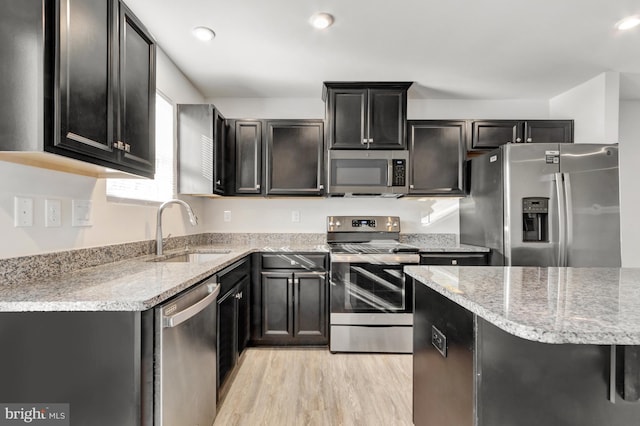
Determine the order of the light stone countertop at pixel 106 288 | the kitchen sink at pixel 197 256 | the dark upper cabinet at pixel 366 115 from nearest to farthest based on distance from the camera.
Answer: the light stone countertop at pixel 106 288 < the kitchen sink at pixel 197 256 < the dark upper cabinet at pixel 366 115

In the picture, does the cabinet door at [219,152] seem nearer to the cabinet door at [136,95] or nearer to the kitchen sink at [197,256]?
the kitchen sink at [197,256]

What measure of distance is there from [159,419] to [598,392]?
4.61 feet

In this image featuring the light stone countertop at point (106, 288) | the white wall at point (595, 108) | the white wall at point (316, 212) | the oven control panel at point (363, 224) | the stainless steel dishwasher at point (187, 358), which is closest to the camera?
the light stone countertop at point (106, 288)

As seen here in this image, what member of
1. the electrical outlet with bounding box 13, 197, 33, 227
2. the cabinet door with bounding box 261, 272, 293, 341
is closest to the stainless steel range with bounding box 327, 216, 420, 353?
the cabinet door with bounding box 261, 272, 293, 341

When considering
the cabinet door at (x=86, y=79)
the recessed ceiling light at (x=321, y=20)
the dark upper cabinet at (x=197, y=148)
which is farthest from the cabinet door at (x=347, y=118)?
the cabinet door at (x=86, y=79)

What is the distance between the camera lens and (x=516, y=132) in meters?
3.11

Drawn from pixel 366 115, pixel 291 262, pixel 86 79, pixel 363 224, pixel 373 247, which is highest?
pixel 366 115

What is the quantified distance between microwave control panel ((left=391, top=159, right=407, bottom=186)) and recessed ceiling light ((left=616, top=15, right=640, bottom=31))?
5.56 ft

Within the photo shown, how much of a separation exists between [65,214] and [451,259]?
277 centimetres

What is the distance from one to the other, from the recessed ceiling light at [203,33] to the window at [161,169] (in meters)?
0.54

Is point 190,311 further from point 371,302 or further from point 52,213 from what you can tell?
point 371,302

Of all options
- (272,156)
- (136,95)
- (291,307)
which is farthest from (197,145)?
(291,307)

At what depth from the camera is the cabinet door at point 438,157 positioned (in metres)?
3.06

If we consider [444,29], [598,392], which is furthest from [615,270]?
[444,29]
